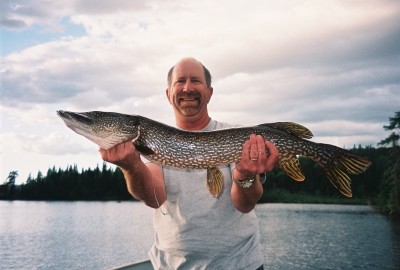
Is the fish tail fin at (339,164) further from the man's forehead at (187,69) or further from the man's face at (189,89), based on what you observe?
the man's forehead at (187,69)

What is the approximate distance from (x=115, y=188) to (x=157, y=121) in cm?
10674

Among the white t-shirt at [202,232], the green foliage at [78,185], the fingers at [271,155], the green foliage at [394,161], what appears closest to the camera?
the white t-shirt at [202,232]

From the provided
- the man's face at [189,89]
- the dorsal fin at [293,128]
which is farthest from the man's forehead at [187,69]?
the dorsal fin at [293,128]

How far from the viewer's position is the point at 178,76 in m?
3.34

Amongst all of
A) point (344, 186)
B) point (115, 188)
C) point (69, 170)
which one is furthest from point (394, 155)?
point (69, 170)

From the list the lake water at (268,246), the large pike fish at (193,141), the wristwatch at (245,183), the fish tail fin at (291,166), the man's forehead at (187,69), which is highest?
the man's forehead at (187,69)

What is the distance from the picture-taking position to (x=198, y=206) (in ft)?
9.55

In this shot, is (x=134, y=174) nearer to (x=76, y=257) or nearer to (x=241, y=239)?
(x=241, y=239)

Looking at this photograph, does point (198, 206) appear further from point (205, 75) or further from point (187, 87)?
point (205, 75)

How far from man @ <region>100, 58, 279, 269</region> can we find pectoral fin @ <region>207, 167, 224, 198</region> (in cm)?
5

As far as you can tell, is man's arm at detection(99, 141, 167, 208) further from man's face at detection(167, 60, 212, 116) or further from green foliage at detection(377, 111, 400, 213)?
green foliage at detection(377, 111, 400, 213)

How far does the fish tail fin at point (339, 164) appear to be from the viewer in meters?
3.31

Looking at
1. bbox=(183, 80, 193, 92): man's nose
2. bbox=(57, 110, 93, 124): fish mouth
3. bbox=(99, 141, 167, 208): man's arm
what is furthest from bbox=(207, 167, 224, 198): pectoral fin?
bbox=(57, 110, 93, 124): fish mouth

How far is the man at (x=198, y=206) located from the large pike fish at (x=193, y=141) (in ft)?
0.33
